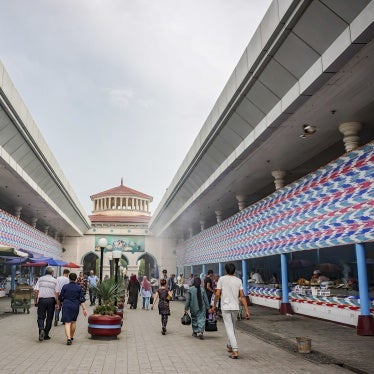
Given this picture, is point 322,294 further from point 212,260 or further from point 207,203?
point 212,260

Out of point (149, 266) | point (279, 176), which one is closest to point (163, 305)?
point (279, 176)

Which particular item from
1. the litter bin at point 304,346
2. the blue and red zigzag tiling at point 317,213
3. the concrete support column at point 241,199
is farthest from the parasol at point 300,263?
the litter bin at point 304,346

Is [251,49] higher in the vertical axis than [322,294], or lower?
higher

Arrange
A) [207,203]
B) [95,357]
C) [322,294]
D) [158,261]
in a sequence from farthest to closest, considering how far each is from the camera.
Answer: [158,261], [207,203], [322,294], [95,357]

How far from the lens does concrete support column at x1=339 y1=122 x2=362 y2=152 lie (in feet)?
34.0

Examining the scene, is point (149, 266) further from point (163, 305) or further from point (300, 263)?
point (163, 305)

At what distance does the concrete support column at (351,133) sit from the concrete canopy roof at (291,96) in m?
0.23

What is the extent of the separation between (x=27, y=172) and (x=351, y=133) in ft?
42.5

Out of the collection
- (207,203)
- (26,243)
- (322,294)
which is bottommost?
(322,294)

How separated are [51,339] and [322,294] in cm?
745

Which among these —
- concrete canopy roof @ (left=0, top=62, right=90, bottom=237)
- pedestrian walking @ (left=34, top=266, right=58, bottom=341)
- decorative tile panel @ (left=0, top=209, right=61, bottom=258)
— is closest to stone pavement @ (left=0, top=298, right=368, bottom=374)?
pedestrian walking @ (left=34, top=266, right=58, bottom=341)

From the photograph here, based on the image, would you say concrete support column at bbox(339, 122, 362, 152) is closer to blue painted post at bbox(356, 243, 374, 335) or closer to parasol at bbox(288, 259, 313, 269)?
blue painted post at bbox(356, 243, 374, 335)

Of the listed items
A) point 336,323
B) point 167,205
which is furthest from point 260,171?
point 167,205

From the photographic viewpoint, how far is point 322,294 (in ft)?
39.8
